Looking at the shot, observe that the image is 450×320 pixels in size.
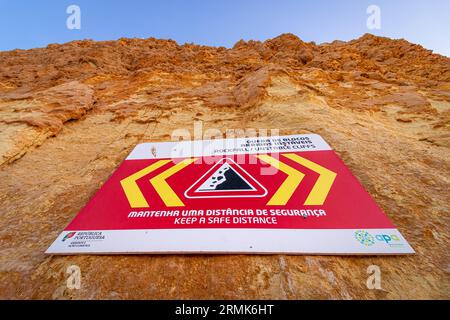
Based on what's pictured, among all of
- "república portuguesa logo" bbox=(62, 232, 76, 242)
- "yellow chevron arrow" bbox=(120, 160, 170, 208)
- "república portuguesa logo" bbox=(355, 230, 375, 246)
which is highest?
"yellow chevron arrow" bbox=(120, 160, 170, 208)

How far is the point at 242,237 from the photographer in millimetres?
1861

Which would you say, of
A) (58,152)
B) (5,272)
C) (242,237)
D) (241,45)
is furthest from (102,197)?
(241,45)

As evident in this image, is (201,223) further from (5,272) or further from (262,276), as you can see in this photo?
(5,272)

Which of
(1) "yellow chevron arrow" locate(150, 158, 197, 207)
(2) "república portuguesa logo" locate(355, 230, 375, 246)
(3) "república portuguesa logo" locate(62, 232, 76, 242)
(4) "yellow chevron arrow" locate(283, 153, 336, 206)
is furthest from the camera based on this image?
(1) "yellow chevron arrow" locate(150, 158, 197, 207)

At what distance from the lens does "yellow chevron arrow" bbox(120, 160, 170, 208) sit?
2.33 metres

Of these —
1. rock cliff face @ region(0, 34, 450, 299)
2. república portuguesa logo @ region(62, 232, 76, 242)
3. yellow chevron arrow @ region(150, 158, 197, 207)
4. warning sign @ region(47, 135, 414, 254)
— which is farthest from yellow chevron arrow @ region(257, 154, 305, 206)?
república portuguesa logo @ region(62, 232, 76, 242)

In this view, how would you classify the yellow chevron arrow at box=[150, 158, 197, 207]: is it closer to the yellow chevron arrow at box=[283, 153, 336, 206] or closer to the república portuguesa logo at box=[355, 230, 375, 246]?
the yellow chevron arrow at box=[283, 153, 336, 206]

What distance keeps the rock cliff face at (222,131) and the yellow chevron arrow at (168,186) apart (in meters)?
0.57

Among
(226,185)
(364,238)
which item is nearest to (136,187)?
(226,185)

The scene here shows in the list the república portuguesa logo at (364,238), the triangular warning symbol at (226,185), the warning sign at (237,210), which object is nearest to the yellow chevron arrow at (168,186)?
the warning sign at (237,210)

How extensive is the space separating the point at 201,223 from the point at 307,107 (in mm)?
3519

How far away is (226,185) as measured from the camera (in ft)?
8.03

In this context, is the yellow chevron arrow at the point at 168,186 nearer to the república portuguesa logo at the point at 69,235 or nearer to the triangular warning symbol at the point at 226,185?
the triangular warning symbol at the point at 226,185

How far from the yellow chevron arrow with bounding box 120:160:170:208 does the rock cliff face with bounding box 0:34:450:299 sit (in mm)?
505
